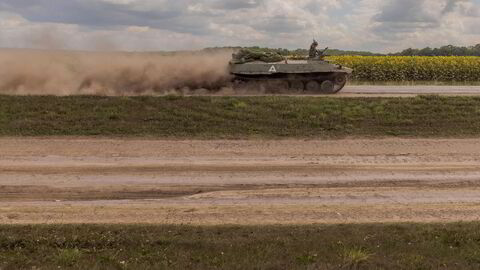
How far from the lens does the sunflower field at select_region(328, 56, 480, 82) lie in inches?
1524

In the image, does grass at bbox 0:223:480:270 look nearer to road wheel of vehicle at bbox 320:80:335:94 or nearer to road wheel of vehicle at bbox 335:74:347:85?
road wheel of vehicle at bbox 320:80:335:94

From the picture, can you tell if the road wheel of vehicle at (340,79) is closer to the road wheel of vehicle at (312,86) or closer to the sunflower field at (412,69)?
the road wheel of vehicle at (312,86)

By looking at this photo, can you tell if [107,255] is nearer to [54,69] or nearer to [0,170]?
[0,170]

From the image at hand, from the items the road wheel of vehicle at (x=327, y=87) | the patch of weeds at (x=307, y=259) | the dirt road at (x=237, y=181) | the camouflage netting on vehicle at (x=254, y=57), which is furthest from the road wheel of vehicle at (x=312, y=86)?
the patch of weeds at (x=307, y=259)

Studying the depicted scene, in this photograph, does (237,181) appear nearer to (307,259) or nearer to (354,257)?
(307,259)

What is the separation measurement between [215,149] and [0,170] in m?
5.28

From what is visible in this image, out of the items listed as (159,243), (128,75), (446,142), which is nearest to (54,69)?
(128,75)

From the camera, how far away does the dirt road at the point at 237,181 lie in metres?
9.38

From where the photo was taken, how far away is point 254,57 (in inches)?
1017

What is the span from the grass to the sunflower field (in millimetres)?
31799

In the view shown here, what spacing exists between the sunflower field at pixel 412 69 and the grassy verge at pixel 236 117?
18.0 m

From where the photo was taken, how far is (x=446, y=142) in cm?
1619

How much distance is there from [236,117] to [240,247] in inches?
465

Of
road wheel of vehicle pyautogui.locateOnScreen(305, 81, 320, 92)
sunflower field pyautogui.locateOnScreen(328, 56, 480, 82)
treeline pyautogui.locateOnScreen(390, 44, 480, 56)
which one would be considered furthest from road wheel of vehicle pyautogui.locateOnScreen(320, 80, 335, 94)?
treeline pyautogui.locateOnScreen(390, 44, 480, 56)
